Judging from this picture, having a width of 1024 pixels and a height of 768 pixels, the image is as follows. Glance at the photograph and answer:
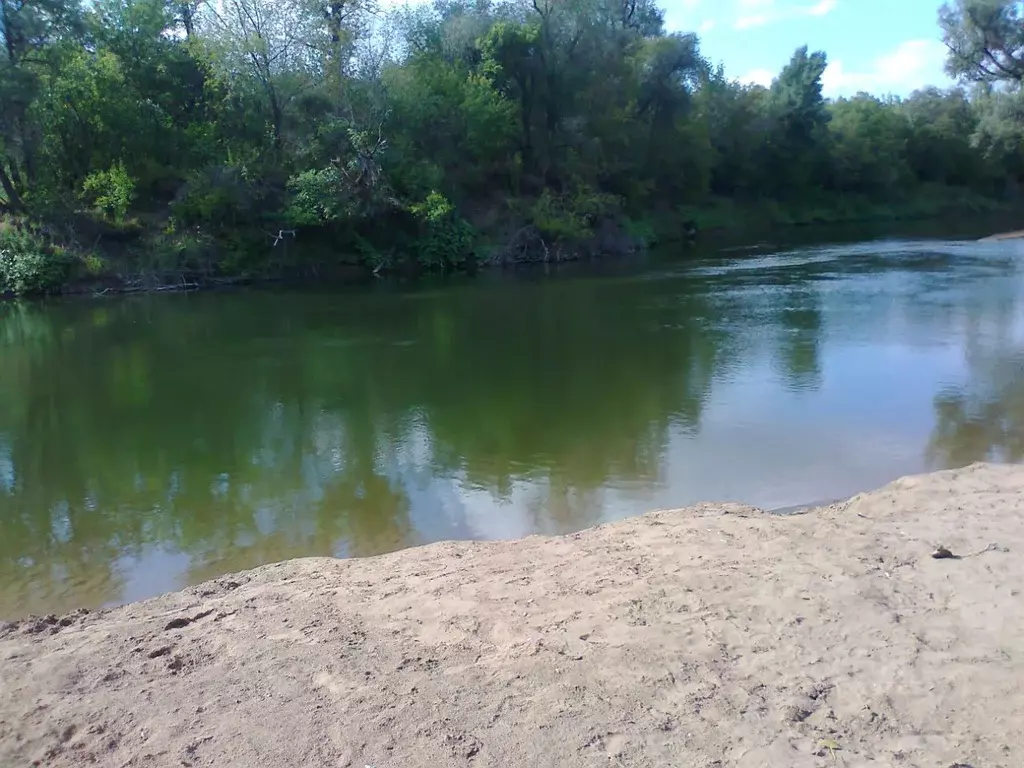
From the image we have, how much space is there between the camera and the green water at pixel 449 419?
885 cm

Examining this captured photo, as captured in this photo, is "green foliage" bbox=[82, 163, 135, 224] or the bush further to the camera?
"green foliage" bbox=[82, 163, 135, 224]

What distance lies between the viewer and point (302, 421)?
13.0 meters

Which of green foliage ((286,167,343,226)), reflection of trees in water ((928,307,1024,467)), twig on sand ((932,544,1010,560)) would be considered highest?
green foliage ((286,167,343,226))

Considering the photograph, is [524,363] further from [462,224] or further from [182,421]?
[462,224]

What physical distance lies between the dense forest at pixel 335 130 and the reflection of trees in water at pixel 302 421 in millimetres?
9277

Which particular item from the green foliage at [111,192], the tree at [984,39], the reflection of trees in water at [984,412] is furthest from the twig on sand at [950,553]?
the tree at [984,39]

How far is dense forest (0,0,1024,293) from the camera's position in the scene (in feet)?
101

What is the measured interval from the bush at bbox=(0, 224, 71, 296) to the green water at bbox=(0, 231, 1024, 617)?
549cm

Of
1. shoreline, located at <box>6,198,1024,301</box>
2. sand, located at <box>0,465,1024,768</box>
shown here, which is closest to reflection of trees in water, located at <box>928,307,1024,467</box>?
sand, located at <box>0,465,1024,768</box>

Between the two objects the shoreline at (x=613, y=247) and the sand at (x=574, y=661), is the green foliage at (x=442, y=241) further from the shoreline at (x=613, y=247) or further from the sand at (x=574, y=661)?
the sand at (x=574, y=661)

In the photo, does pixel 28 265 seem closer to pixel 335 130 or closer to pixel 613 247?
pixel 335 130

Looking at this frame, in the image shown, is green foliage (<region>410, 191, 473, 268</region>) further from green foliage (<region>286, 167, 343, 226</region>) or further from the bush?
the bush

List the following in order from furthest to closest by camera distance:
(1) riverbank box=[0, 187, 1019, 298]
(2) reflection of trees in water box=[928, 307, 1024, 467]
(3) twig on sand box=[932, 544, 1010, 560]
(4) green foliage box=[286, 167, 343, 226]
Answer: (4) green foliage box=[286, 167, 343, 226], (1) riverbank box=[0, 187, 1019, 298], (2) reflection of trees in water box=[928, 307, 1024, 467], (3) twig on sand box=[932, 544, 1010, 560]

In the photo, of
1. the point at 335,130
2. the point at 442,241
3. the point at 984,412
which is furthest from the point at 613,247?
the point at 984,412
